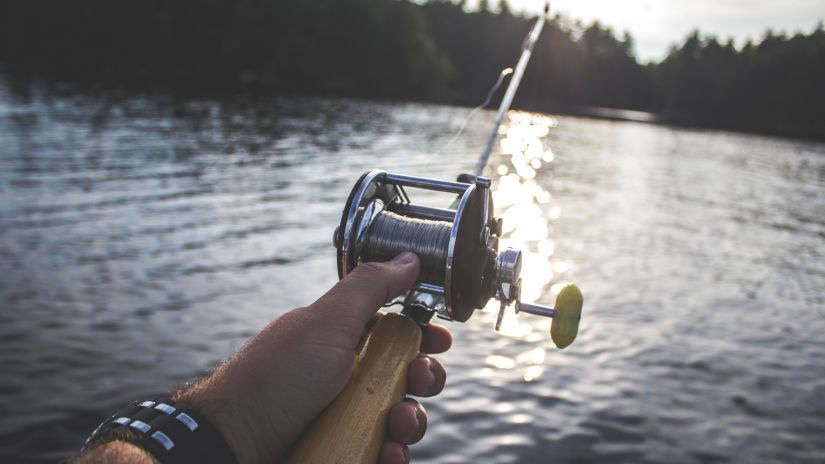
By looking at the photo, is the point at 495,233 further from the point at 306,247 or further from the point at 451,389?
the point at 306,247

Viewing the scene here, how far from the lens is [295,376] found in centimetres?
197

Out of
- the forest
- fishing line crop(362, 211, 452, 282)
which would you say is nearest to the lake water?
fishing line crop(362, 211, 452, 282)

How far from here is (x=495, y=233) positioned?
253 centimetres

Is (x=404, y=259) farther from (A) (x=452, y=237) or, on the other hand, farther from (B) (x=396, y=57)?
(B) (x=396, y=57)

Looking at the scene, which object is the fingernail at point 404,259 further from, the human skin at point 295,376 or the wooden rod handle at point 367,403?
the wooden rod handle at point 367,403

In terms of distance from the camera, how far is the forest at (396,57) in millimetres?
70375

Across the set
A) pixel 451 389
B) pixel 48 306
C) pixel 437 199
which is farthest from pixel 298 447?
pixel 437 199

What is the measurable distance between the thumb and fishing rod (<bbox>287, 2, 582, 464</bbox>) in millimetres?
151

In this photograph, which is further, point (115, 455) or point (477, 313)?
point (477, 313)

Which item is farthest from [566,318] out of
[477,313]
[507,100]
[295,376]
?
[477,313]

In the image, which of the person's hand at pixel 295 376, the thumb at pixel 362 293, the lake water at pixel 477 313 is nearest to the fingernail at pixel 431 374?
the person's hand at pixel 295 376

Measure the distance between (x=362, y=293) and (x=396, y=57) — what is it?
90.3 m

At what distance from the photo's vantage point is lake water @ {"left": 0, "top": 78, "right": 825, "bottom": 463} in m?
6.58

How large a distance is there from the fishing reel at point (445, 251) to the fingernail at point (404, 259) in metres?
A: 0.03
